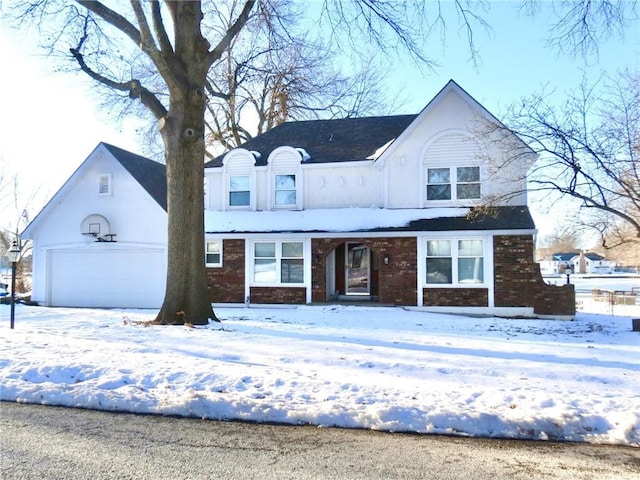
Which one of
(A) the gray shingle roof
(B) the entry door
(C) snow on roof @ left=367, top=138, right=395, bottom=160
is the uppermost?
(A) the gray shingle roof

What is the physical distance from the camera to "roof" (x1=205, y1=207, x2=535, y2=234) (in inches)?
594

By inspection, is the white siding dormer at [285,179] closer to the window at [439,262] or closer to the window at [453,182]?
the window at [453,182]

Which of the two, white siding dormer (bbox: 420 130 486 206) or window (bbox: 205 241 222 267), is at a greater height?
white siding dormer (bbox: 420 130 486 206)

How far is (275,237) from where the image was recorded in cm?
1659

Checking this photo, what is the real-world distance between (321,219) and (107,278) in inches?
335

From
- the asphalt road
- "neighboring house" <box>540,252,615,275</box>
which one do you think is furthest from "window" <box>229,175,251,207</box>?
"neighboring house" <box>540,252,615,275</box>

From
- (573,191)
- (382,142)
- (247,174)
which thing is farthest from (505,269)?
(247,174)

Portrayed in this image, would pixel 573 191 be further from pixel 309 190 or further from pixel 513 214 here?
pixel 309 190

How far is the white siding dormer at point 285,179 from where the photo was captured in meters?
17.8

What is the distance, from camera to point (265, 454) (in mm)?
3883

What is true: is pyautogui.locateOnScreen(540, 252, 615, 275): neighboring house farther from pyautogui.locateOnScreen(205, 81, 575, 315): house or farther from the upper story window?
the upper story window

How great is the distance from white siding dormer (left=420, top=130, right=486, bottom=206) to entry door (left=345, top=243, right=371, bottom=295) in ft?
10.4

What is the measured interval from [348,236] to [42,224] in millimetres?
12291

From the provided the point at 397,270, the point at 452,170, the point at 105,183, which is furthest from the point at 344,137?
the point at 105,183
